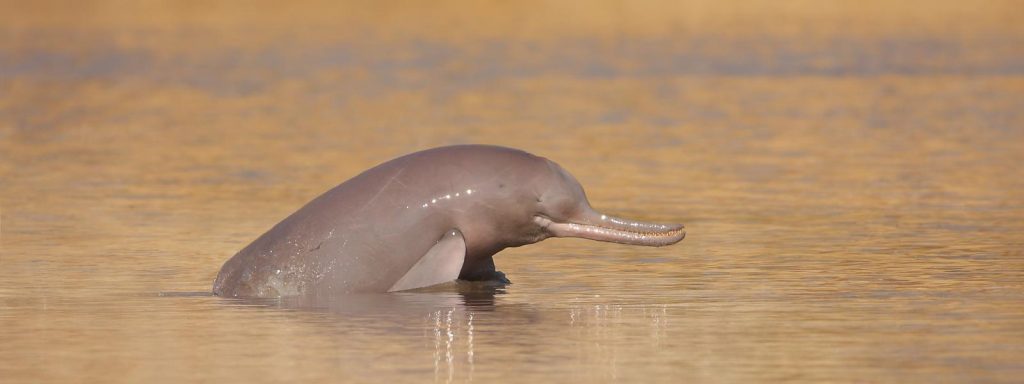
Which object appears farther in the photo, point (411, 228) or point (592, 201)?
point (592, 201)

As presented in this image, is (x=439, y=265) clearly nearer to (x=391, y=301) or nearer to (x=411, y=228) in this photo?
(x=411, y=228)

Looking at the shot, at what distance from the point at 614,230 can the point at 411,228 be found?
1364 mm

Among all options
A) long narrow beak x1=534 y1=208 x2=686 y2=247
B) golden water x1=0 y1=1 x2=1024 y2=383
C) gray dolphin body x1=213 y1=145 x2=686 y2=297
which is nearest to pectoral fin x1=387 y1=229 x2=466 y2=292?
gray dolphin body x1=213 y1=145 x2=686 y2=297

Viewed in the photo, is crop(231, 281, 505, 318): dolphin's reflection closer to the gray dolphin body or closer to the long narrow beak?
the gray dolphin body

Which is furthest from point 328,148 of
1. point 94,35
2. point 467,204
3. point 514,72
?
point 94,35

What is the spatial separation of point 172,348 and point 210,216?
7358mm

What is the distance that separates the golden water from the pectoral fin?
0.17m

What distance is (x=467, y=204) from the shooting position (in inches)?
551

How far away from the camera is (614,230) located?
14.4 m

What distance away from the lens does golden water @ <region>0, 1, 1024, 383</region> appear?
11.6m

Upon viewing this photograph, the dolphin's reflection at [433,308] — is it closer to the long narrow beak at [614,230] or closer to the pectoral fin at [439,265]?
the pectoral fin at [439,265]

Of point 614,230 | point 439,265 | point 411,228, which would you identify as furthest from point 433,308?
point 614,230

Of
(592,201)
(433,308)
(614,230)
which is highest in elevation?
(592,201)

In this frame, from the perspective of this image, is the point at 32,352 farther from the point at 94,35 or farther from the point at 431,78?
the point at 94,35
